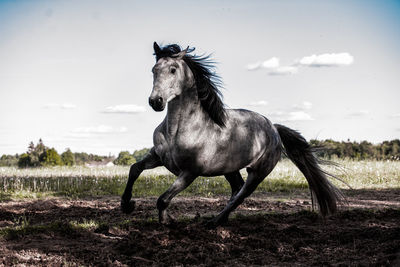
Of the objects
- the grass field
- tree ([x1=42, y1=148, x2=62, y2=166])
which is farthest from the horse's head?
tree ([x1=42, y1=148, x2=62, y2=166])

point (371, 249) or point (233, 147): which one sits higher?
point (233, 147)

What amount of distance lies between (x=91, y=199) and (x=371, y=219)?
6106 millimetres

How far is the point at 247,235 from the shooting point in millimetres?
5871

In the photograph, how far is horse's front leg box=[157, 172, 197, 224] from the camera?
17.8 ft

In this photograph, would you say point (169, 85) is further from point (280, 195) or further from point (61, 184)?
point (61, 184)

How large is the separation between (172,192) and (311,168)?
2977mm

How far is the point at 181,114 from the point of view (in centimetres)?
555

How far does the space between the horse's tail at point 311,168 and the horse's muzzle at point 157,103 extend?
2.96 m

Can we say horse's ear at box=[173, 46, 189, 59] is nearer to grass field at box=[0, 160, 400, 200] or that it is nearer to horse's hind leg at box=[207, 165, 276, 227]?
horse's hind leg at box=[207, 165, 276, 227]

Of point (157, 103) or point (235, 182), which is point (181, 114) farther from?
point (235, 182)

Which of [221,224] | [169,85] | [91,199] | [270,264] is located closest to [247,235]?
[221,224]

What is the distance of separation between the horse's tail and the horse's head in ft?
8.09

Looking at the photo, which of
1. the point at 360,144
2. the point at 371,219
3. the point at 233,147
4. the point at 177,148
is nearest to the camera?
the point at 177,148

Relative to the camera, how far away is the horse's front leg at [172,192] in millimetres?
5434
